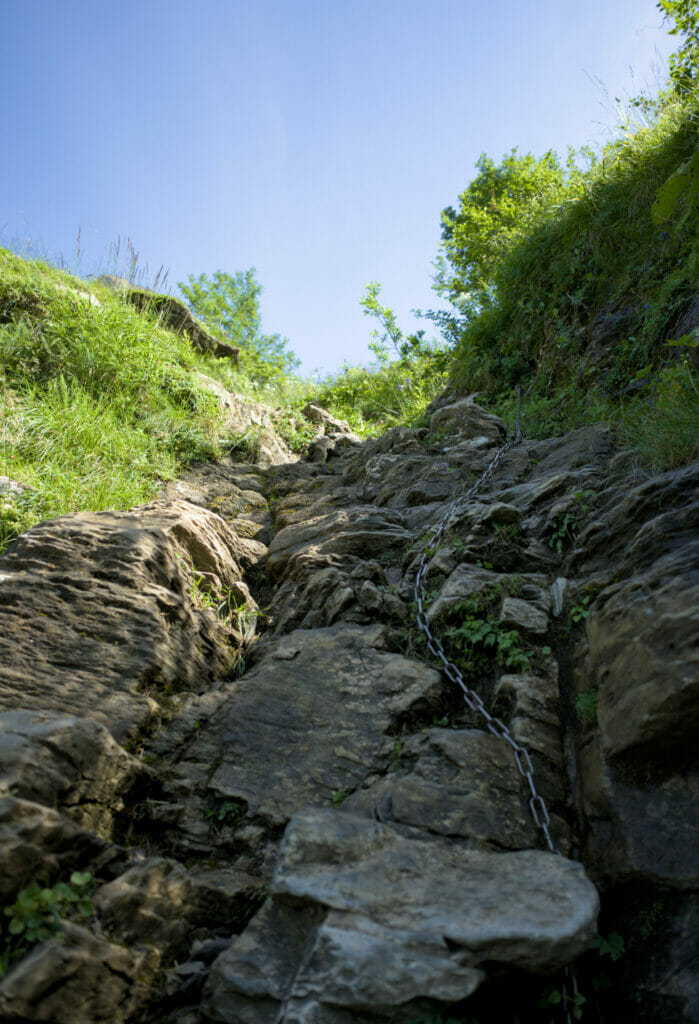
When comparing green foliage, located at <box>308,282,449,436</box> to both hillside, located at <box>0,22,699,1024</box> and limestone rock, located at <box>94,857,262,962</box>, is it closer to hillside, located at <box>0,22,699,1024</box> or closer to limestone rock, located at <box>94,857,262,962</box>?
hillside, located at <box>0,22,699,1024</box>

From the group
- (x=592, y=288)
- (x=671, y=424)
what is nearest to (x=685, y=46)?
(x=592, y=288)

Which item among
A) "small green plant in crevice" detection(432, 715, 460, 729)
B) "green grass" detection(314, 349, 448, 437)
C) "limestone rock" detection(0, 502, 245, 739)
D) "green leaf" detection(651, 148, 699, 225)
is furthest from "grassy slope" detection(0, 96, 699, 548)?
→ "small green plant in crevice" detection(432, 715, 460, 729)

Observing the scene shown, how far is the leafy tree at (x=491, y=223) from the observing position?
9969 millimetres

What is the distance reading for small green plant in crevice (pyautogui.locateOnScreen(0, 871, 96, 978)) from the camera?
179 centimetres

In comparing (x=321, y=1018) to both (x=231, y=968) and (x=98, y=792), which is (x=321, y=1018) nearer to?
(x=231, y=968)

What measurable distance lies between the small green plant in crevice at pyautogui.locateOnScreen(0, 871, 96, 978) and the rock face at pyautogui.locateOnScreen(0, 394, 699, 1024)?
3 cm

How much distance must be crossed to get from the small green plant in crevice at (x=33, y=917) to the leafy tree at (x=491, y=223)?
8970 mm

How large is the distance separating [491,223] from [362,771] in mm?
11702

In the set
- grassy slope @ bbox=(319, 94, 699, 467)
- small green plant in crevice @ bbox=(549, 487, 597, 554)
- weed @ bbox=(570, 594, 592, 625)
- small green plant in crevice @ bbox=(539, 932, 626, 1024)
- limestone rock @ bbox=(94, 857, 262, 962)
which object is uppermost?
grassy slope @ bbox=(319, 94, 699, 467)

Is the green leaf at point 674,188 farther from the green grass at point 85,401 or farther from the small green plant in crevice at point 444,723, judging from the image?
the green grass at point 85,401

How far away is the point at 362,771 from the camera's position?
2641 mm

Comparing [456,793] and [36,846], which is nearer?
[36,846]

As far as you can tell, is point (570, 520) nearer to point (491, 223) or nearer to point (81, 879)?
point (81, 879)

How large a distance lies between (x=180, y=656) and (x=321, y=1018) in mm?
1965
